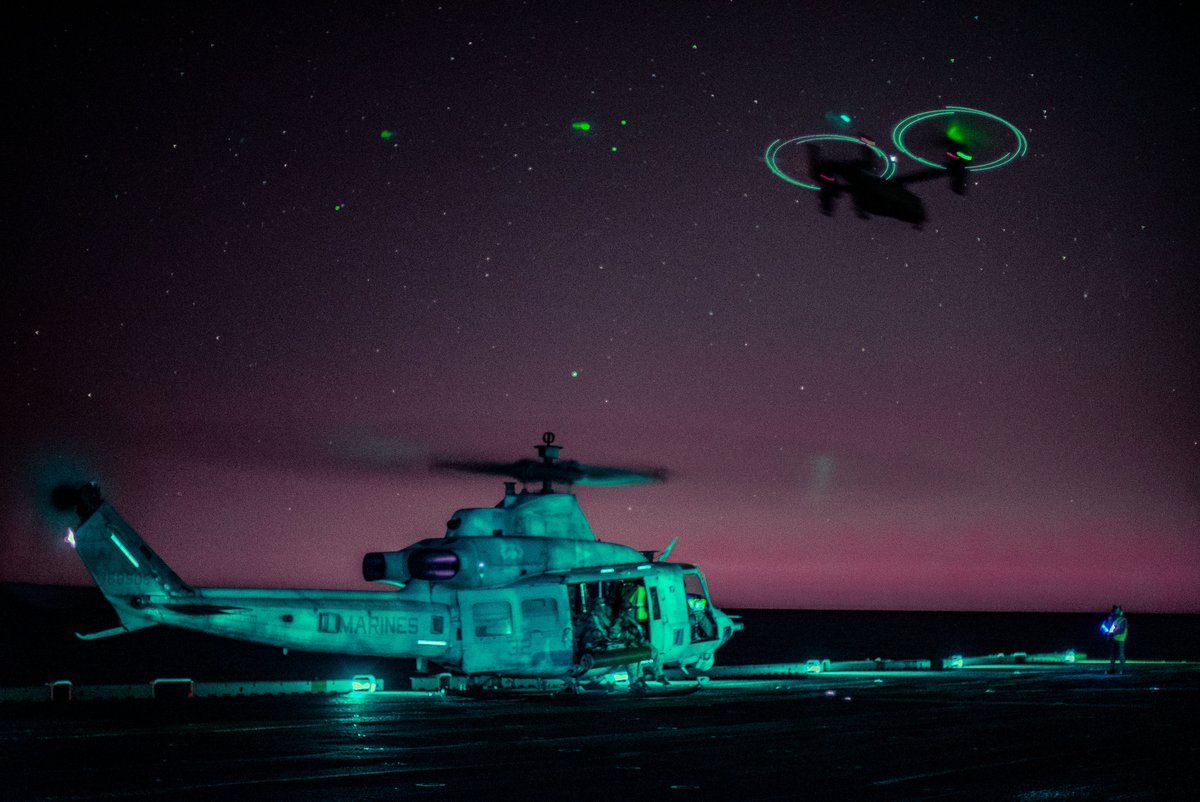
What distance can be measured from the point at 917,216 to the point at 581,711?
1106 cm

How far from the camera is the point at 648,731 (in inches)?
722

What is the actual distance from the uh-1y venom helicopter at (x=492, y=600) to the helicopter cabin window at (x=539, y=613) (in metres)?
0.02

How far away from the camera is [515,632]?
1014 inches

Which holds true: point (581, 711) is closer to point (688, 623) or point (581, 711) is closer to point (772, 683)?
point (688, 623)

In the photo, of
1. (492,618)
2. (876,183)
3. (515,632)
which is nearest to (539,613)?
(515,632)

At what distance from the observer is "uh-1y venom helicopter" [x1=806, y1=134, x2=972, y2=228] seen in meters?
18.5

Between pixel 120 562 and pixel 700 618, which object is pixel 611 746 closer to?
pixel 120 562

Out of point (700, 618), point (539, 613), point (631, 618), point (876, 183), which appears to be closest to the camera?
point (876, 183)

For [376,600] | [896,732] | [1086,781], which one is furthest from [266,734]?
[1086,781]

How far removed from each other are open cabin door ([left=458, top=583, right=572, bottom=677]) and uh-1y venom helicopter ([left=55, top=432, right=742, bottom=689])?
0.07 feet

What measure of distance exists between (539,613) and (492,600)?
3.57 ft

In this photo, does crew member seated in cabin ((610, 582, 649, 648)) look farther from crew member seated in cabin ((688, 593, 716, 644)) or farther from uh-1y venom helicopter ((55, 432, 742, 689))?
crew member seated in cabin ((688, 593, 716, 644))

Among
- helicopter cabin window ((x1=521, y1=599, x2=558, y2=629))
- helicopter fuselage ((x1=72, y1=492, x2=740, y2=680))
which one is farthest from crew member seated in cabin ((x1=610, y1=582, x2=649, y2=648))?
helicopter cabin window ((x1=521, y1=599, x2=558, y2=629))

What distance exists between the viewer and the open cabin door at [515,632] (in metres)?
25.7
